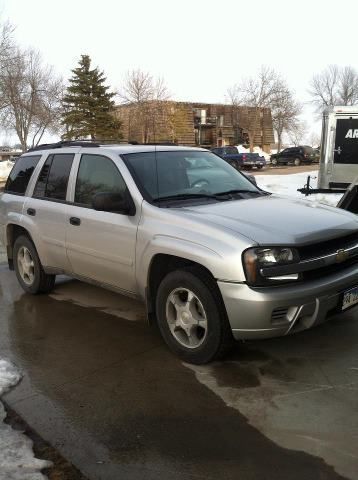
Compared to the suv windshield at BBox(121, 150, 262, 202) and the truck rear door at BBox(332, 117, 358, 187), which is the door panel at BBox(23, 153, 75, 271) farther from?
the truck rear door at BBox(332, 117, 358, 187)

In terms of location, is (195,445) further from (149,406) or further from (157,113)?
(157,113)

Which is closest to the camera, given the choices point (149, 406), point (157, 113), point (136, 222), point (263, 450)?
point (263, 450)

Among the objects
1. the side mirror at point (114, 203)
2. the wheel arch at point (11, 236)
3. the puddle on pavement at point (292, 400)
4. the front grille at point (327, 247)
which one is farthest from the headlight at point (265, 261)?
the wheel arch at point (11, 236)

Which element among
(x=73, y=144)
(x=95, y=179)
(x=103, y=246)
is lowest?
(x=103, y=246)

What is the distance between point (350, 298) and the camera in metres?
3.97

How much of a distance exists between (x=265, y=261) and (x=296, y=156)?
37.7 m

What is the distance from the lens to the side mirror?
167 inches

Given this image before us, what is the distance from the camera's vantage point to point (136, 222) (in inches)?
169

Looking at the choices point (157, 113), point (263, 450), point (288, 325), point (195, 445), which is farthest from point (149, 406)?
point (157, 113)

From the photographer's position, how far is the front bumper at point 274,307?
348 centimetres

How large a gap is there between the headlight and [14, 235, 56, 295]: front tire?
10.1ft

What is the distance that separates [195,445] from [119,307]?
2.76 meters

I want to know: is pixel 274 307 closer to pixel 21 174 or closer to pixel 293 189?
pixel 21 174

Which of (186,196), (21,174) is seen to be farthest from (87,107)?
(186,196)
